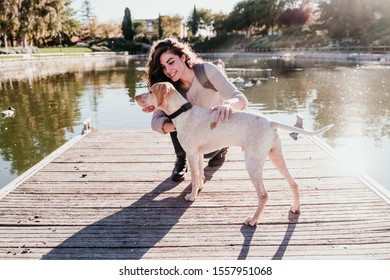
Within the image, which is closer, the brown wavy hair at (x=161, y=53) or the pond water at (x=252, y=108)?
the brown wavy hair at (x=161, y=53)

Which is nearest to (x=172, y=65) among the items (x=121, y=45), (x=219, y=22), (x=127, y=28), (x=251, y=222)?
(x=251, y=222)

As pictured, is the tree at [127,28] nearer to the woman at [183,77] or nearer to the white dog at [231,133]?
the woman at [183,77]

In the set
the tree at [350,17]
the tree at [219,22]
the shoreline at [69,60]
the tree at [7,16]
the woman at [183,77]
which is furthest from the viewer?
the tree at [219,22]

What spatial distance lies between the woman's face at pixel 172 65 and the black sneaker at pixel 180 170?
1104 mm

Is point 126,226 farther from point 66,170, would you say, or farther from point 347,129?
point 347,129

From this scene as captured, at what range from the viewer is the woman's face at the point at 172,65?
339 centimetres

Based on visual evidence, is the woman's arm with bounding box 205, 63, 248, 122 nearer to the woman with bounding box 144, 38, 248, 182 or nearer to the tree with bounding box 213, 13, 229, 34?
the woman with bounding box 144, 38, 248, 182

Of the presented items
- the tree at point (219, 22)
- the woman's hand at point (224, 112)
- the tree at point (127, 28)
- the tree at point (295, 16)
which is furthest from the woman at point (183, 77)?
the tree at point (127, 28)

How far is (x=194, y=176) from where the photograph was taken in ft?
11.1

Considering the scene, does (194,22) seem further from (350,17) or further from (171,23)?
(350,17)

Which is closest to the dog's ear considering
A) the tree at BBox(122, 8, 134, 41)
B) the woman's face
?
the woman's face

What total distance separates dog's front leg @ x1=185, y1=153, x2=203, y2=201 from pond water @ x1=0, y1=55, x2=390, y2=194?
253cm

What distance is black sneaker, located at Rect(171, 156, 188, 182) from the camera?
13.2 ft
